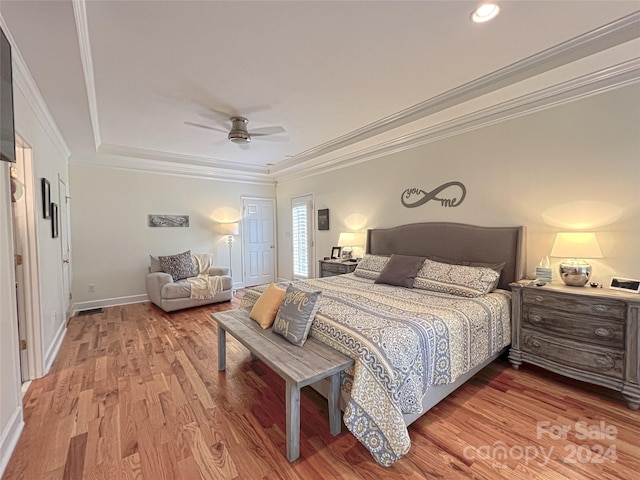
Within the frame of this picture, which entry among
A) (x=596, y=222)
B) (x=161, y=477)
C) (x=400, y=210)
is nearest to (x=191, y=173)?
(x=400, y=210)

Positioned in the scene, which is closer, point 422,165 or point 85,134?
point 85,134

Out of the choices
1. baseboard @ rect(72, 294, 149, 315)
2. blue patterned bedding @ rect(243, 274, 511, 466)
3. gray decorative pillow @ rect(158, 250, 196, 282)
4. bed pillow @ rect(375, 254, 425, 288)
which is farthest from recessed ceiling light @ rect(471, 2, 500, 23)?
A: baseboard @ rect(72, 294, 149, 315)

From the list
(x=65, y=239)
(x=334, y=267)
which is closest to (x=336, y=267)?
(x=334, y=267)

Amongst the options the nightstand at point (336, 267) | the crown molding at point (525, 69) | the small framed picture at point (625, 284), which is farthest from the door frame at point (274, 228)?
the small framed picture at point (625, 284)

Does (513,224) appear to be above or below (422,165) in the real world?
below

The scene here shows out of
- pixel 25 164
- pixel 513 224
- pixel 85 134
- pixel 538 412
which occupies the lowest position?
pixel 538 412

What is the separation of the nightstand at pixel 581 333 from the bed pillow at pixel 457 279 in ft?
0.78

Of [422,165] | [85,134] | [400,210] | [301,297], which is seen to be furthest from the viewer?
[400,210]

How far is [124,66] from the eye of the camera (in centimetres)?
237

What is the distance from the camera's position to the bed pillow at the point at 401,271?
3.27 metres

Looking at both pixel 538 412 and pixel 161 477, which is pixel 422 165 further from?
pixel 161 477

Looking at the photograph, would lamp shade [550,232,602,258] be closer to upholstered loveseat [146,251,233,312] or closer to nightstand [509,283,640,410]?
nightstand [509,283,640,410]

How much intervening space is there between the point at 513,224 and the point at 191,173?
5395 mm

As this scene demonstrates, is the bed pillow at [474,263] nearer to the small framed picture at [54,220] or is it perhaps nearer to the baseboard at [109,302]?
the small framed picture at [54,220]
